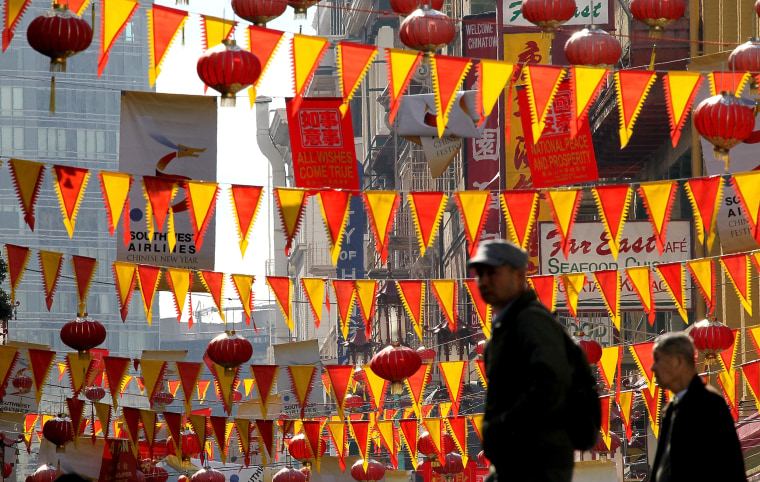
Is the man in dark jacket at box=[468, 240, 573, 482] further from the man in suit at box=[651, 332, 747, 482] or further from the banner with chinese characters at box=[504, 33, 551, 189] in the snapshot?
the banner with chinese characters at box=[504, 33, 551, 189]

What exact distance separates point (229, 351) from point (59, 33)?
29.8ft

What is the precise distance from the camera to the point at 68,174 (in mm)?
15867

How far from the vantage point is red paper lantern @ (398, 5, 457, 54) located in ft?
47.5

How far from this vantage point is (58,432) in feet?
87.3

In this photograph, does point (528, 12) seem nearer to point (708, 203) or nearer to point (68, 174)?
A: point (708, 203)

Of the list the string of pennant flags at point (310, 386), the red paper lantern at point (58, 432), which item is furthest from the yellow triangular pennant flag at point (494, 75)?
the red paper lantern at point (58, 432)

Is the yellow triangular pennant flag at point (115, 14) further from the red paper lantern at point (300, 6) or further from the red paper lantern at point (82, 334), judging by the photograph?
the red paper lantern at point (82, 334)

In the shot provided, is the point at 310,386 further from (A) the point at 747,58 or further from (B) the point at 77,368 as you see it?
(A) the point at 747,58

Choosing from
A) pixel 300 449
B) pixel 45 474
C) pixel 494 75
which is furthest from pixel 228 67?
pixel 45 474

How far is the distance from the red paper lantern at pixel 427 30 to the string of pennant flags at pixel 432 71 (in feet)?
0.44

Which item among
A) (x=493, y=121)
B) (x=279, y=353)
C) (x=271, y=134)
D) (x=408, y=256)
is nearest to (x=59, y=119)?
(x=271, y=134)

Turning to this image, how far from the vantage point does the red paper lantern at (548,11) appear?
51.1ft

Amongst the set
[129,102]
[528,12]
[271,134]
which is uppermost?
[271,134]

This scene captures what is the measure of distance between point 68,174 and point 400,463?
42477 mm
